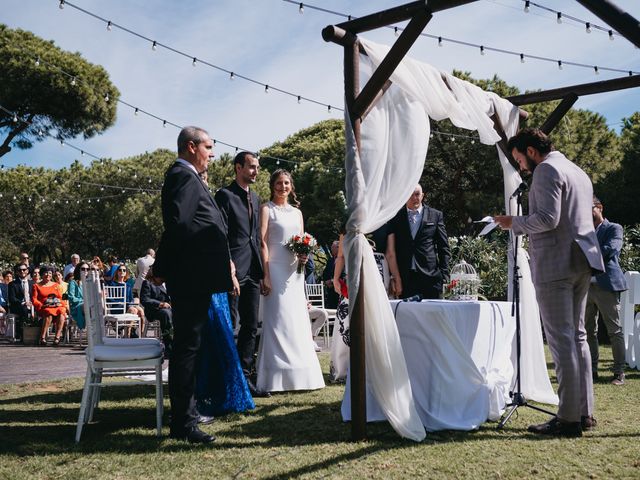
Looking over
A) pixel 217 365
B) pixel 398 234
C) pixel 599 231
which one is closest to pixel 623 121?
pixel 599 231

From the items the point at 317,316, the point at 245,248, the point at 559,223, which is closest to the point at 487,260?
the point at 317,316

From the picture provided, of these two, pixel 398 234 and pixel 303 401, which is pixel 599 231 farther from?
pixel 303 401

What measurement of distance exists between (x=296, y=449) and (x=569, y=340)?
1.99m

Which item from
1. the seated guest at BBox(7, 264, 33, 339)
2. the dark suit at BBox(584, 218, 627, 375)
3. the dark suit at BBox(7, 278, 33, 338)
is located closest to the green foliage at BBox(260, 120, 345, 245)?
the seated guest at BBox(7, 264, 33, 339)

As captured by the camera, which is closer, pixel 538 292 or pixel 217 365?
pixel 538 292

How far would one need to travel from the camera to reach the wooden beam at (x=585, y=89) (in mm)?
6176

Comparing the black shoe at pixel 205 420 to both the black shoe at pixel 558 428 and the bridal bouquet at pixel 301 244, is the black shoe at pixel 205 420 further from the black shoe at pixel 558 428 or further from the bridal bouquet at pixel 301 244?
the black shoe at pixel 558 428

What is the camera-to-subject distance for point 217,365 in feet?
15.4

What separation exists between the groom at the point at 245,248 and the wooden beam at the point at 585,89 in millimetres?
3036

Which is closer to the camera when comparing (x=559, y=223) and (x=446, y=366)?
(x=559, y=223)

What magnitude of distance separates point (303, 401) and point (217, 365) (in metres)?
1.09

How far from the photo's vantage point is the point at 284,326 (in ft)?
19.6

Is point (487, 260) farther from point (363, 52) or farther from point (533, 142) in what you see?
point (363, 52)

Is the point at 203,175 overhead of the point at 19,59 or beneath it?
beneath
